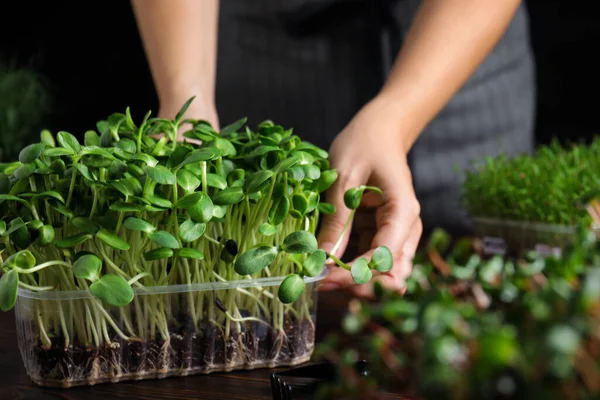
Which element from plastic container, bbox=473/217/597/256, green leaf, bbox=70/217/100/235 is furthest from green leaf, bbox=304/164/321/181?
Answer: plastic container, bbox=473/217/597/256

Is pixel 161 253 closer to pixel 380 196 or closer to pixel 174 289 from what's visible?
pixel 174 289

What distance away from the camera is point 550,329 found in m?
0.24

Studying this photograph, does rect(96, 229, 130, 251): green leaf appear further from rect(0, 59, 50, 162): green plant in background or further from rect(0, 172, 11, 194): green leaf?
rect(0, 59, 50, 162): green plant in background

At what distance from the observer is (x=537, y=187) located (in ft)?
3.82

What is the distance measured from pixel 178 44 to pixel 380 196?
0.65m

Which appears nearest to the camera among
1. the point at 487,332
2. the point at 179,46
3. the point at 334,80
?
the point at 487,332

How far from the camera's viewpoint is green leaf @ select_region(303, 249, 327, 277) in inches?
25.3

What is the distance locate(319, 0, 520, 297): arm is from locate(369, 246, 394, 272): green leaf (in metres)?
0.10

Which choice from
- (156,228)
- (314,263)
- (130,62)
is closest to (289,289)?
(314,263)

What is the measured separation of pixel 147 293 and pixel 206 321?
68mm

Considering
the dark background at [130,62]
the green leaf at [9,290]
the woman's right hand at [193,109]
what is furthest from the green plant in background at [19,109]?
the green leaf at [9,290]

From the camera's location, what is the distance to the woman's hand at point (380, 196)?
2.75 ft

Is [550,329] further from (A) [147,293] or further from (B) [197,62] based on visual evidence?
(B) [197,62]

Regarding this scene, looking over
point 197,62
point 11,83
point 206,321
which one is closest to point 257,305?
point 206,321
